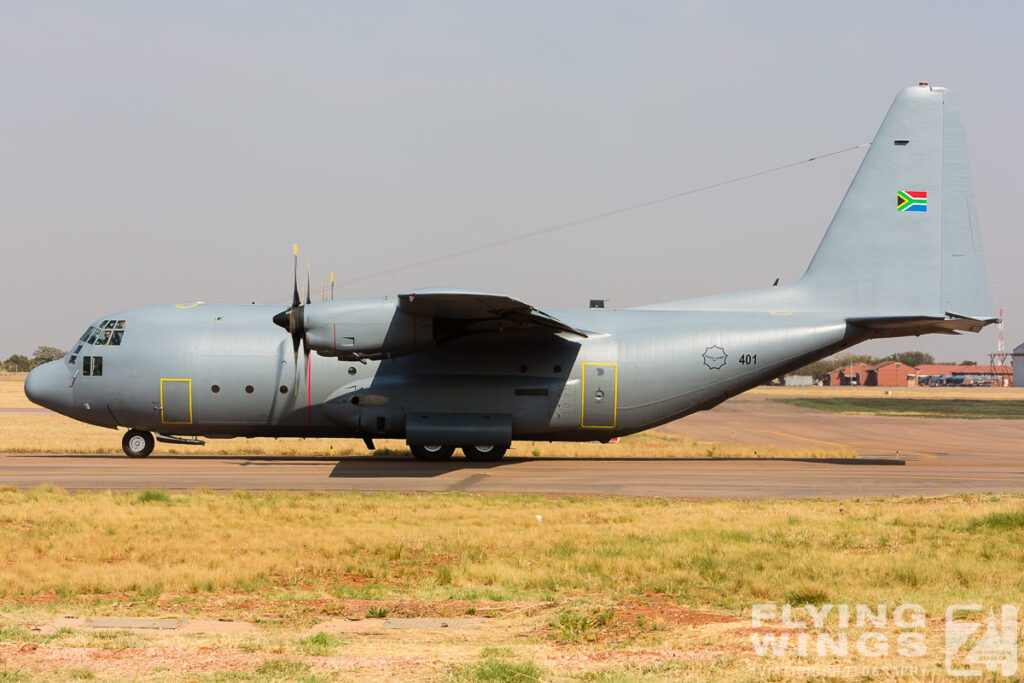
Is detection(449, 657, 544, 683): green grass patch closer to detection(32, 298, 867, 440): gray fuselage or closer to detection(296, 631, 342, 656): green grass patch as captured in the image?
detection(296, 631, 342, 656): green grass patch

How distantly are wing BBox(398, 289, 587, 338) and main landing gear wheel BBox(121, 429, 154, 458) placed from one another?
9748 millimetres

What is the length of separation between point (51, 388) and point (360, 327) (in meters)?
10.4

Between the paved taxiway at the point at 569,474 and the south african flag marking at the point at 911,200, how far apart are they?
7656 millimetres

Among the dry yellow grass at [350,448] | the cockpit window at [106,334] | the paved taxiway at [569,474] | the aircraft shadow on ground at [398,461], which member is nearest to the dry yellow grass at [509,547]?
the paved taxiway at [569,474]

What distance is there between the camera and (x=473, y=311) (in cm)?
2372

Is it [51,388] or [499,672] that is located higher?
[51,388]

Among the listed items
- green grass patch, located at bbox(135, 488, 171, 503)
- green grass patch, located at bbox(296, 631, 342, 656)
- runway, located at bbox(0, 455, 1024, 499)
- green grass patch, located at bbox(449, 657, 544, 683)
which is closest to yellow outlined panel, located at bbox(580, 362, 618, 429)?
runway, located at bbox(0, 455, 1024, 499)

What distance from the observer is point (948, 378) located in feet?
591

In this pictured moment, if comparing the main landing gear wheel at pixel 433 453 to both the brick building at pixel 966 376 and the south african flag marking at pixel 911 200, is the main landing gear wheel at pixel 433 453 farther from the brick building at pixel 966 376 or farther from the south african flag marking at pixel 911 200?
the brick building at pixel 966 376

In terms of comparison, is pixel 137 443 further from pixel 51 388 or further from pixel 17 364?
pixel 17 364

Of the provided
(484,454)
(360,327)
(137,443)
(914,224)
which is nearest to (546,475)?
(484,454)

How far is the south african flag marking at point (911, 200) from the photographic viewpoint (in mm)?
26927

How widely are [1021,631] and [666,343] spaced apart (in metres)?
18.3

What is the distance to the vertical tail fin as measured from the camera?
26672mm
